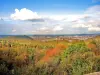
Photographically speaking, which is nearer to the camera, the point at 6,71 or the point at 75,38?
the point at 6,71

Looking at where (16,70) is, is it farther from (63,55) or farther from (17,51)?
(63,55)

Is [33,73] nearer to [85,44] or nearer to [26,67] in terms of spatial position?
[26,67]

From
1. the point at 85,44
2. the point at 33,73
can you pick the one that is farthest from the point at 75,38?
the point at 33,73

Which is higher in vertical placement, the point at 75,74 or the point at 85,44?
the point at 85,44

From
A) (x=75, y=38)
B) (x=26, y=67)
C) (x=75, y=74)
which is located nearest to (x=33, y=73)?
(x=26, y=67)

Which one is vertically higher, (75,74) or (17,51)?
(17,51)

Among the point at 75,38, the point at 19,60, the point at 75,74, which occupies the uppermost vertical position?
the point at 75,38
